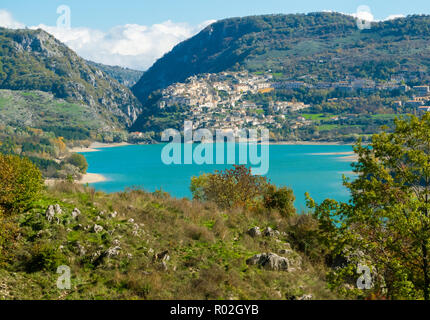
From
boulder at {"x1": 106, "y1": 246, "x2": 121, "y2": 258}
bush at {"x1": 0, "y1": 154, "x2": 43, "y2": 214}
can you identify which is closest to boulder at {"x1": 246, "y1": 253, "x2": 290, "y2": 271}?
boulder at {"x1": 106, "y1": 246, "x2": 121, "y2": 258}

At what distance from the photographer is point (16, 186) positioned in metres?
13.6

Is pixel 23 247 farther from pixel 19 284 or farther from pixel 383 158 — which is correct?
pixel 383 158

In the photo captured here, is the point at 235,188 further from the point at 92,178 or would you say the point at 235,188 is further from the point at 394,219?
the point at 92,178

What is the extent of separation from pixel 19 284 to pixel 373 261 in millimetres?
11319

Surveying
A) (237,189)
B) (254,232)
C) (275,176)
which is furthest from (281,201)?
(275,176)

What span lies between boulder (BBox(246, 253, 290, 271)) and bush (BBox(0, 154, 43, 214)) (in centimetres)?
877

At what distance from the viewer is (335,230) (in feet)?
43.8

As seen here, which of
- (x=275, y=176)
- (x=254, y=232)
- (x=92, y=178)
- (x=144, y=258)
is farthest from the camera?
(x=92, y=178)

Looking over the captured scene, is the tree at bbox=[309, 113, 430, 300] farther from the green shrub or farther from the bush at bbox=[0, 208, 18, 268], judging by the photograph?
the bush at bbox=[0, 208, 18, 268]

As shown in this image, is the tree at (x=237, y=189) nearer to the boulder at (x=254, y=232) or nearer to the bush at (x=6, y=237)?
the boulder at (x=254, y=232)

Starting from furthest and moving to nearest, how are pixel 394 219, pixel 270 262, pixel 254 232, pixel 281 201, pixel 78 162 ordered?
pixel 78 162 → pixel 281 201 → pixel 254 232 → pixel 270 262 → pixel 394 219

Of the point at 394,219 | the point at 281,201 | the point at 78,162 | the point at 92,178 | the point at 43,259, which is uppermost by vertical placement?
the point at 78,162

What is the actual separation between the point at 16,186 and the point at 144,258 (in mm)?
5616
